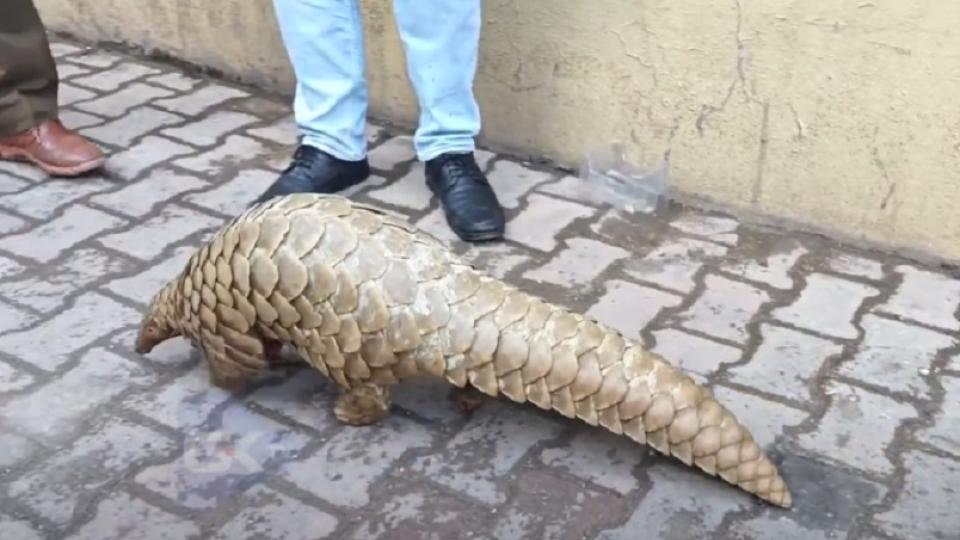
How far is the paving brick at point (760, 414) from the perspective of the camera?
2676 mm

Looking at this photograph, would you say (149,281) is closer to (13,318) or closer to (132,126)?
(13,318)

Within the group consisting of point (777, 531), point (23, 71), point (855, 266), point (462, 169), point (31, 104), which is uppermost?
point (23, 71)

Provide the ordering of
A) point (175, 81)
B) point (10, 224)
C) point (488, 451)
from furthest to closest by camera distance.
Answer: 1. point (175, 81)
2. point (10, 224)
3. point (488, 451)

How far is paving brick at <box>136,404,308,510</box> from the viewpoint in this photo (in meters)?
2.45

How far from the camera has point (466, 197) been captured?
3578mm

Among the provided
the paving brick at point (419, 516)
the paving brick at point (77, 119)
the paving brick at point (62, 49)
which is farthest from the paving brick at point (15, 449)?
the paving brick at point (62, 49)

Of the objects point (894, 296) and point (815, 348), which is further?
point (894, 296)

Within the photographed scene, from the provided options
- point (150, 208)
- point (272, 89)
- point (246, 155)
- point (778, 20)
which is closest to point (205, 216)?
point (150, 208)

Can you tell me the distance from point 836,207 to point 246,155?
6.16 ft

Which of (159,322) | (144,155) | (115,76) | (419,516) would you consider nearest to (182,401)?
(159,322)

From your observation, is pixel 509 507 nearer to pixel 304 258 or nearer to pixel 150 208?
pixel 304 258

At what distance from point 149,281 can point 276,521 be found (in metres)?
1.08

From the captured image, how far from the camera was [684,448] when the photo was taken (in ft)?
7.82

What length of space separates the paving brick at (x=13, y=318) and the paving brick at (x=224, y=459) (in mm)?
655
